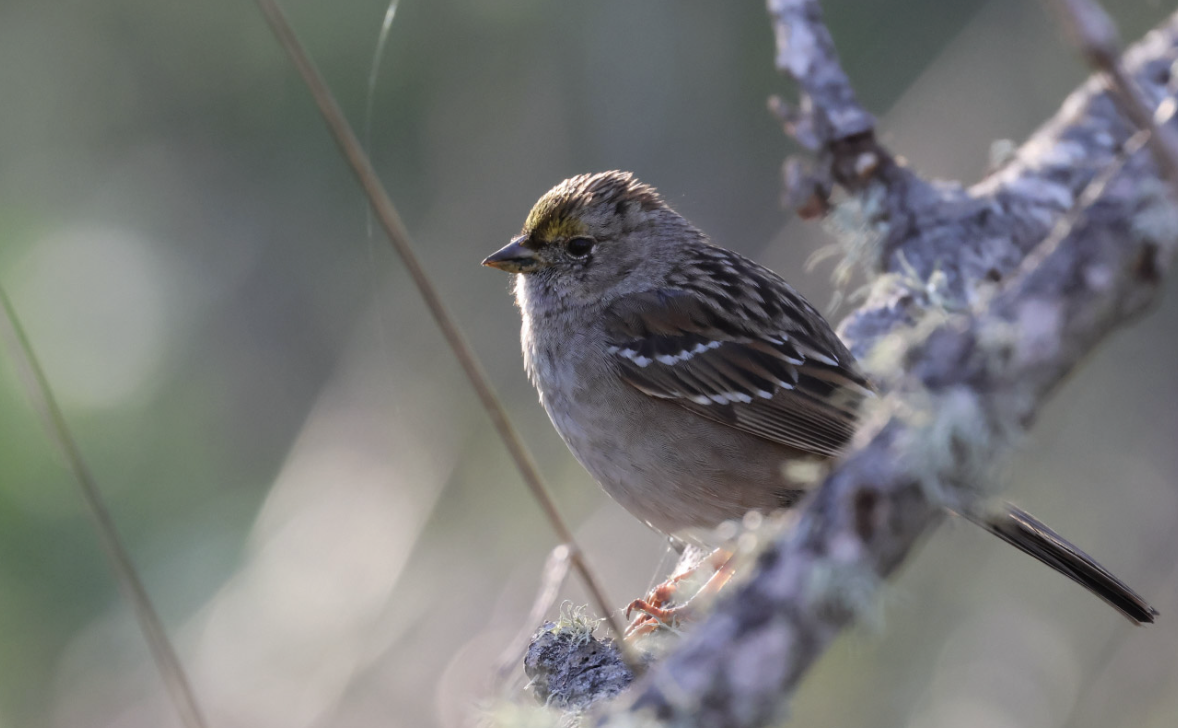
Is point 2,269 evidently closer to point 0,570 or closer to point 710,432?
point 0,570

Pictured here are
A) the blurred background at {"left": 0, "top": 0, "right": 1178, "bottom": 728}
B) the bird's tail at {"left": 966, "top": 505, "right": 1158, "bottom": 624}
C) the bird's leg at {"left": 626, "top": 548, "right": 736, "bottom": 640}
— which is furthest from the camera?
the blurred background at {"left": 0, "top": 0, "right": 1178, "bottom": 728}

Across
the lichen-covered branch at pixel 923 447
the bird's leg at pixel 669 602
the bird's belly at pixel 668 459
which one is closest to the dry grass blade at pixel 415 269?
the lichen-covered branch at pixel 923 447

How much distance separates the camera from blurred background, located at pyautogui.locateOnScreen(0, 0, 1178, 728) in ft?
12.3

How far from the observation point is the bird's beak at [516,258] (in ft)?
10.2

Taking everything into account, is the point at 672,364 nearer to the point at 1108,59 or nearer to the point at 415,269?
the point at 415,269

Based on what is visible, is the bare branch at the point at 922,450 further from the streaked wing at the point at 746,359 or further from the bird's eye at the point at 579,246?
the bird's eye at the point at 579,246

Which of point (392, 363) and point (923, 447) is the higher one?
point (923, 447)

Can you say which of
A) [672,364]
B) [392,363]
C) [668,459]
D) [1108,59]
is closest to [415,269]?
[1108,59]

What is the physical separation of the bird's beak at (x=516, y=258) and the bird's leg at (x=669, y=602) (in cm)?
103

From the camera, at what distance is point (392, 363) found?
4309 millimetres

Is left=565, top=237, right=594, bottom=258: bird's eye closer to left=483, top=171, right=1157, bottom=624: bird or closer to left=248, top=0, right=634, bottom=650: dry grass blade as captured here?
left=483, top=171, right=1157, bottom=624: bird

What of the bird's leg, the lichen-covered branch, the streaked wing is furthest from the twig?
the streaked wing

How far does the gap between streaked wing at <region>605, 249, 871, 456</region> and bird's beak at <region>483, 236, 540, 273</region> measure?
0.97 ft

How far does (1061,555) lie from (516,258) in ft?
5.56
